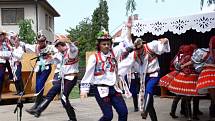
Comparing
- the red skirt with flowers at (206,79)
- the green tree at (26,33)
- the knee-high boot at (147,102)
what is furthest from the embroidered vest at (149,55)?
the green tree at (26,33)

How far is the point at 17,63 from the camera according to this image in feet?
40.1

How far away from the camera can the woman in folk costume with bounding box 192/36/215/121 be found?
302 inches

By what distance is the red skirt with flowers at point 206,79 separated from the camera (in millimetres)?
7607

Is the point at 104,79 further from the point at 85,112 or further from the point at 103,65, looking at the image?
the point at 85,112

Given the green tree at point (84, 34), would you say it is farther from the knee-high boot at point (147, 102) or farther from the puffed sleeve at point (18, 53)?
the knee-high boot at point (147, 102)

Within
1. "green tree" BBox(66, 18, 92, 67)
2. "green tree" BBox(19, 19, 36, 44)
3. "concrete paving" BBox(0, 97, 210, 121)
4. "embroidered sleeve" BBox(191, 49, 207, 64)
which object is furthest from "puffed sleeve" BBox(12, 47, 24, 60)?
"green tree" BBox(66, 18, 92, 67)

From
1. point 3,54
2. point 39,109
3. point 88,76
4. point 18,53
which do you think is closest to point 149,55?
point 88,76

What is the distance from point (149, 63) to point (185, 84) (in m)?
0.84

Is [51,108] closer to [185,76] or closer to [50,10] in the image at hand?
[185,76]

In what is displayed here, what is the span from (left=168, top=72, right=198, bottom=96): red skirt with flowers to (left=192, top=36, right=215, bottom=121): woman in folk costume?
1.37ft

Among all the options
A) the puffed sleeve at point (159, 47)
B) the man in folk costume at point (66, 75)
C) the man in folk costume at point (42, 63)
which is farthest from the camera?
the man in folk costume at point (42, 63)

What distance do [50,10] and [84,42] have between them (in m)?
5.27

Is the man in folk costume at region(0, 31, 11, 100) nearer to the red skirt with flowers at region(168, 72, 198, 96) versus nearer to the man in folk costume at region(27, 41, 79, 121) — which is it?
the man in folk costume at region(27, 41, 79, 121)

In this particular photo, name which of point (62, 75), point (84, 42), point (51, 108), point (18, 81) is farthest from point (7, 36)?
point (84, 42)
